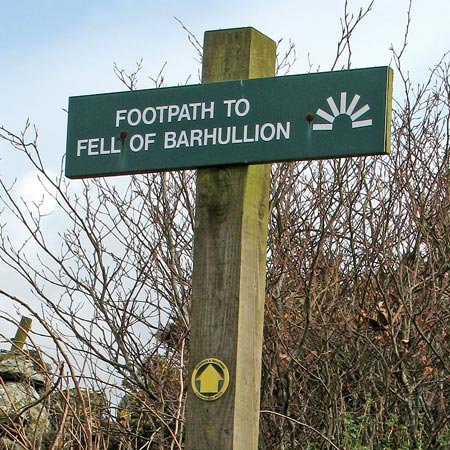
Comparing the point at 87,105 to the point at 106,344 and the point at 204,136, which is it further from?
the point at 106,344

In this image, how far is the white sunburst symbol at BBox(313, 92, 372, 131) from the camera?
312 centimetres

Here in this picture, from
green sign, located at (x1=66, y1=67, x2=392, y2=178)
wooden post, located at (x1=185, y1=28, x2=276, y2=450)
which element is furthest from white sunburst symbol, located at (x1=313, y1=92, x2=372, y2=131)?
wooden post, located at (x1=185, y1=28, x2=276, y2=450)

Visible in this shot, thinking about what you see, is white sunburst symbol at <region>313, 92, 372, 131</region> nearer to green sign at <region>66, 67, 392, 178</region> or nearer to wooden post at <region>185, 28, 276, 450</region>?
green sign at <region>66, 67, 392, 178</region>

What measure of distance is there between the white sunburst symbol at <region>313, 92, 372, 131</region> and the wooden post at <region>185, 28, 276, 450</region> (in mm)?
266

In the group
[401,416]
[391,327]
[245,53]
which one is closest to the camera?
[245,53]

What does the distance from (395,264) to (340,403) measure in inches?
43.6

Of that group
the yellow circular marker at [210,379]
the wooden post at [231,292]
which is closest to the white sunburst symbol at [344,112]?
the wooden post at [231,292]

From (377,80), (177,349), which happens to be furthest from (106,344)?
(377,80)

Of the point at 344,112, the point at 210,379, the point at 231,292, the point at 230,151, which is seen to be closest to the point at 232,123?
the point at 230,151

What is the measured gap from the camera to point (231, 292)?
10.4ft

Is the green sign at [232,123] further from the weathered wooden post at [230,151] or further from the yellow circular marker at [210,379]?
the yellow circular marker at [210,379]

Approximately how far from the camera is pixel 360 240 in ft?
26.0

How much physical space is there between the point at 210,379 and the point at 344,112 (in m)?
0.89

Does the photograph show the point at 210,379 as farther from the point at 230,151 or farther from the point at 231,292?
the point at 230,151
